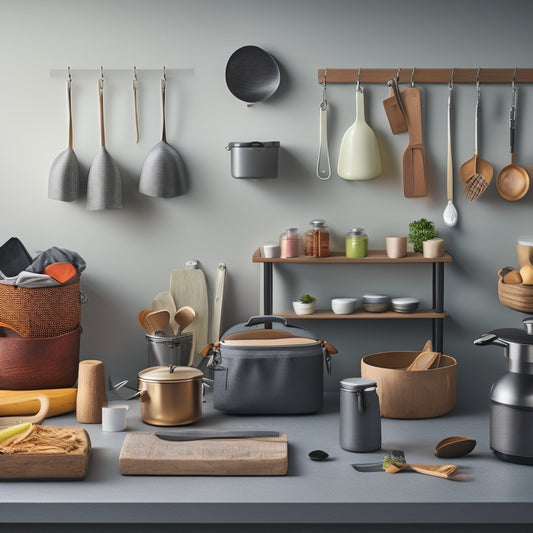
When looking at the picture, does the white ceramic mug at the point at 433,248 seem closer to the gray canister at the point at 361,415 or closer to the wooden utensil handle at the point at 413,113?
the wooden utensil handle at the point at 413,113

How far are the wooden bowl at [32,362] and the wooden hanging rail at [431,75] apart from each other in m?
1.21

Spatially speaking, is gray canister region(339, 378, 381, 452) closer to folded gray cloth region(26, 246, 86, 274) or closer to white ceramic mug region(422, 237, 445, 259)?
white ceramic mug region(422, 237, 445, 259)

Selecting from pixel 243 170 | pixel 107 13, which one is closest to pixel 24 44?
pixel 107 13

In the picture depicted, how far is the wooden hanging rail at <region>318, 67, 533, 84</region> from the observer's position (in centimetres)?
247

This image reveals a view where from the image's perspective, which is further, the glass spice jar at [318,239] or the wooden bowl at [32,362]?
the glass spice jar at [318,239]

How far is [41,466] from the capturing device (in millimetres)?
1624

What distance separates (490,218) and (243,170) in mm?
847

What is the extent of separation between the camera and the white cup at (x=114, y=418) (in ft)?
6.46

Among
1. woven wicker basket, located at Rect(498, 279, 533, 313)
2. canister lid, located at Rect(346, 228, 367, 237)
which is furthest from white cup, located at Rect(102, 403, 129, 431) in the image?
woven wicker basket, located at Rect(498, 279, 533, 313)

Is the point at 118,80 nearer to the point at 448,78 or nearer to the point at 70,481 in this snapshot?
the point at 448,78

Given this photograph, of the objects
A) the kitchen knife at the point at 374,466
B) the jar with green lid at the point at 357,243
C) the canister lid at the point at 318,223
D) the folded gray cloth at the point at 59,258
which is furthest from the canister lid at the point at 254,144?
the kitchen knife at the point at 374,466

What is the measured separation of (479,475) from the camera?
1641 mm

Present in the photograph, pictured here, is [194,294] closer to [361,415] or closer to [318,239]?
[318,239]

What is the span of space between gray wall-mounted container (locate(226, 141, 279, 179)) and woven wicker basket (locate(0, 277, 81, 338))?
2.16 feet
